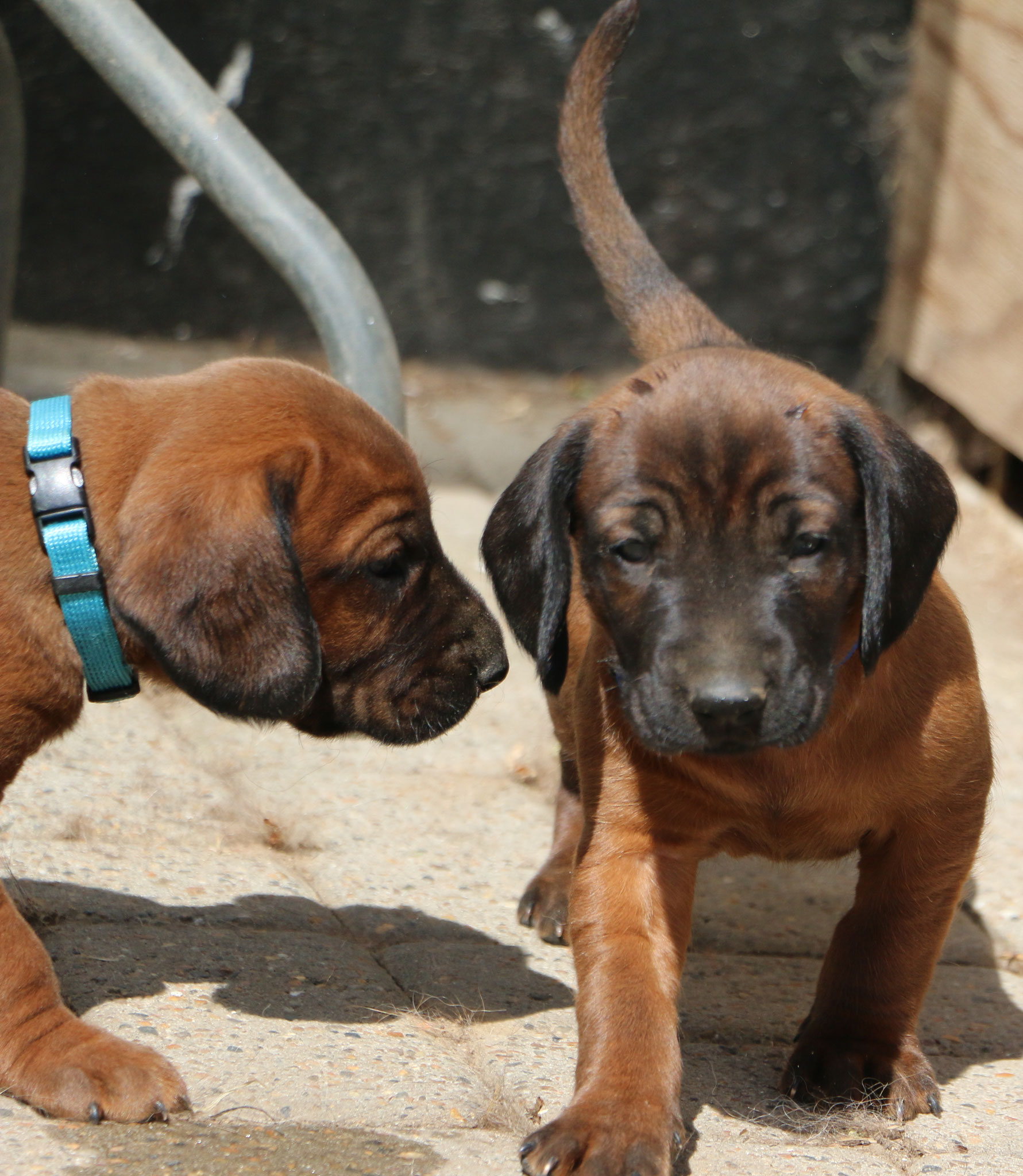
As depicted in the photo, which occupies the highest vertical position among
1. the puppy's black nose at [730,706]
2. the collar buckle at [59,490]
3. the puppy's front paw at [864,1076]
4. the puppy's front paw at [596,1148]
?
the collar buckle at [59,490]

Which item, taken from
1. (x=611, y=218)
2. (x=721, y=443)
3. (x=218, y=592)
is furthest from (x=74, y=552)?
(x=611, y=218)

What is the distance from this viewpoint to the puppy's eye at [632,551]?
9.68 ft

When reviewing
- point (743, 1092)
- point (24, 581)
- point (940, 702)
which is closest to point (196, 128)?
point (24, 581)

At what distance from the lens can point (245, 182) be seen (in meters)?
4.34

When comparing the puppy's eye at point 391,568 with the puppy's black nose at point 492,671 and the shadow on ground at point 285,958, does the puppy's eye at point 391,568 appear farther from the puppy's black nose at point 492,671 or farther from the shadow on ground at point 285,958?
the shadow on ground at point 285,958

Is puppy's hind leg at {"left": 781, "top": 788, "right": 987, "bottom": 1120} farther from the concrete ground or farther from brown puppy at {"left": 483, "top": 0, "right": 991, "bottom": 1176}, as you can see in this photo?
the concrete ground

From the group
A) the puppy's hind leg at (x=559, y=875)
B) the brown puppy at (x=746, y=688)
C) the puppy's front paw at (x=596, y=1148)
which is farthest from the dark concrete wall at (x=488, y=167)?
the puppy's front paw at (x=596, y=1148)

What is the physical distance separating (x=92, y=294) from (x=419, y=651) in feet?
18.8

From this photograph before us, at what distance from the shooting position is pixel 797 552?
2902mm

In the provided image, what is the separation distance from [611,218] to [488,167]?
4002mm

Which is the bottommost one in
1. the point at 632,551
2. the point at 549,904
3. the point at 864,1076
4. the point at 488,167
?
the point at 549,904

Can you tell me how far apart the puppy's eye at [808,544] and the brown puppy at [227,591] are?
0.83 meters

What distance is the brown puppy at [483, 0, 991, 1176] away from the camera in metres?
2.79

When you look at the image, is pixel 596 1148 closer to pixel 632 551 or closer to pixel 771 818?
pixel 771 818
